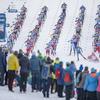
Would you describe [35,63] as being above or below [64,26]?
below

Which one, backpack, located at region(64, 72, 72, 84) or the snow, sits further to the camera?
the snow

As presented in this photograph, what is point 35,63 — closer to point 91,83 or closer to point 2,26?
point 91,83

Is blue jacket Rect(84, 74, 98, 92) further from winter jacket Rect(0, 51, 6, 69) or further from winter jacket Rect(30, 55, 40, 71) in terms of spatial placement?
winter jacket Rect(0, 51, 6, 69)

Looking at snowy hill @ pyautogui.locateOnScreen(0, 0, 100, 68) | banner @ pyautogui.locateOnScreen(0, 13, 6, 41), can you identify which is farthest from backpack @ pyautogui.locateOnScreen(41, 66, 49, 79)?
snowy hill @ pyautogui.locateOnScreen(0, 0, 100, 68)

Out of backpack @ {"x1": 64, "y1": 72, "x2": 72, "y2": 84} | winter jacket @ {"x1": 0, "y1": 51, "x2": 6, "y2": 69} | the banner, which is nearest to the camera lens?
the banner

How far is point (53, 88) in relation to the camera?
74.0 ft

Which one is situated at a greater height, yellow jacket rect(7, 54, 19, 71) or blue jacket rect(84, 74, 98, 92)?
yellow jacket rect(7, 54, 19, 71)

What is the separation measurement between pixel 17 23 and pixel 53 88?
1489 cm

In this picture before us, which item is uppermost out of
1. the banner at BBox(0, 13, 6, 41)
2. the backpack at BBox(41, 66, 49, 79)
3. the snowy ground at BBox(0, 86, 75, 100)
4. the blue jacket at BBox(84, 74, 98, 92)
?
the banner at BBox(0, 13, 6, 41)

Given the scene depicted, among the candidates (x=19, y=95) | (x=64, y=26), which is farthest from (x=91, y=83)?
(x=64, y=26)

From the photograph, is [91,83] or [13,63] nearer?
[91,83]

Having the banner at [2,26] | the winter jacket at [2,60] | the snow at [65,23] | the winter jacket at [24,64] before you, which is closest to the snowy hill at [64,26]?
the snow at [65,23]

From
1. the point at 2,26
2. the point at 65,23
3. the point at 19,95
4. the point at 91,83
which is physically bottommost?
the point at 19,95

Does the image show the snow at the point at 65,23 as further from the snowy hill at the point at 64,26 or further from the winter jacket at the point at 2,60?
the winter jacket at the point at 2,60
